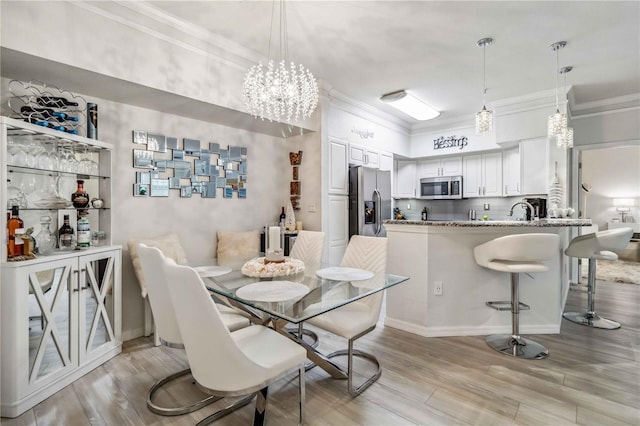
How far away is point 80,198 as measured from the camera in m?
2.45

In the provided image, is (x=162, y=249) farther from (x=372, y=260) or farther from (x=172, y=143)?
(x=372, y=260)

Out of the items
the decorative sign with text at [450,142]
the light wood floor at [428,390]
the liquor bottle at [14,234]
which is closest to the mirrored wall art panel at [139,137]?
the liquor bottle at [14,234]

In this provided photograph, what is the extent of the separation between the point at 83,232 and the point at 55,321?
25.9 inches

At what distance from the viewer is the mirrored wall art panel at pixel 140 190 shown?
297 cm

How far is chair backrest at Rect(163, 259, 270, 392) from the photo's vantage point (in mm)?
1243

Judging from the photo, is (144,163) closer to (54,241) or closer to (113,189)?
(113,189)

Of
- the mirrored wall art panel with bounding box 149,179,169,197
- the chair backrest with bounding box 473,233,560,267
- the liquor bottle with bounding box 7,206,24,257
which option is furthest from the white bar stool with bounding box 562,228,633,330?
the liquor bottle with bounding box 7,206,24,257

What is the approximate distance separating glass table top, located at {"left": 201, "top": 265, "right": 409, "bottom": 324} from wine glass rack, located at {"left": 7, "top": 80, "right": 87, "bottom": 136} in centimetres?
160

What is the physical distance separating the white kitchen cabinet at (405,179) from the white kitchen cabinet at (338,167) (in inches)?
91.1

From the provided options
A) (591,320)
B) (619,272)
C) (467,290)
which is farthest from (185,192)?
(619,272)

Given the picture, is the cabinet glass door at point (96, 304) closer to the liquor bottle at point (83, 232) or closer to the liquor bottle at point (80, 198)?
the liquor bottle at point (83, 232)

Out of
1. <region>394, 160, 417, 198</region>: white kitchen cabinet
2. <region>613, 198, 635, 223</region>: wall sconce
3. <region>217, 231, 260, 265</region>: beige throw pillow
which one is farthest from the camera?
<region>613, 198, 635, 223</region>: wall sconce

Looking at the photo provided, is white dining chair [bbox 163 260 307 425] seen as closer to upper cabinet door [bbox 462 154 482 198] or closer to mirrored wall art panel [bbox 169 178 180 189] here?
mirrored wall art panel [bbox 169 178 180 189]

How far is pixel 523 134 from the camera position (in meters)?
4.55
